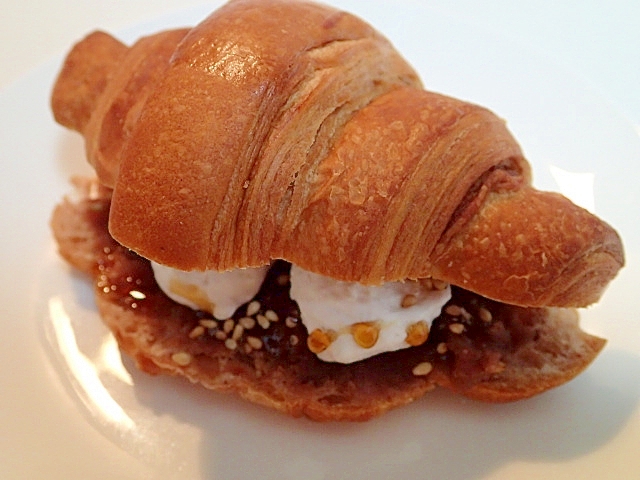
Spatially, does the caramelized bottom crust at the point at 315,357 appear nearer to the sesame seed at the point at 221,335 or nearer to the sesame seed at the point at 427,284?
the sesame seed at the point at 221,335

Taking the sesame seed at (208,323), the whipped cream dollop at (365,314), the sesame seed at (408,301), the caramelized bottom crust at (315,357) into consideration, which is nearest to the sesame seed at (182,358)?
the caramelized bottom crust at (315,357)

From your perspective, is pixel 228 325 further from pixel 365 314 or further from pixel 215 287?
pixel 365 314

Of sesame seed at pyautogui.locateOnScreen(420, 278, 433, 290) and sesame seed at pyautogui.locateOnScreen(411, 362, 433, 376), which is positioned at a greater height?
sesame seed at pyautogui.locateOnScreen(420, 278, 433, 290)

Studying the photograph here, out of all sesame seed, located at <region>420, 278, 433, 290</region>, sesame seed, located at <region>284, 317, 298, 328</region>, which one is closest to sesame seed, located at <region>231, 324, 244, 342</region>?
sesame seed, located at <region>284, 317, 298, 328</region>

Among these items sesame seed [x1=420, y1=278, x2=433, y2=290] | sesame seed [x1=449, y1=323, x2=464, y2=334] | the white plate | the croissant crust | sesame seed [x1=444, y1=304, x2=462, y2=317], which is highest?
the croissant crust

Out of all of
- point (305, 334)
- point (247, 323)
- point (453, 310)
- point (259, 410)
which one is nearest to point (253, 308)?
point (247, 323)

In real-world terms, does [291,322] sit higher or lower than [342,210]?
lower

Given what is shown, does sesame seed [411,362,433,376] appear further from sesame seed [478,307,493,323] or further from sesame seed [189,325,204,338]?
sesame seed [189,325,204,338]

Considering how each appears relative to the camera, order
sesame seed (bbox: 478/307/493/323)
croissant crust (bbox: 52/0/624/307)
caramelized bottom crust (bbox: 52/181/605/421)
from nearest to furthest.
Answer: croissant crust (bbox: 52/0/624/307)
caramelized bottom crust (bbox: 52/181/605/421)
sesame seed (bbox: 478/307/493/323)
